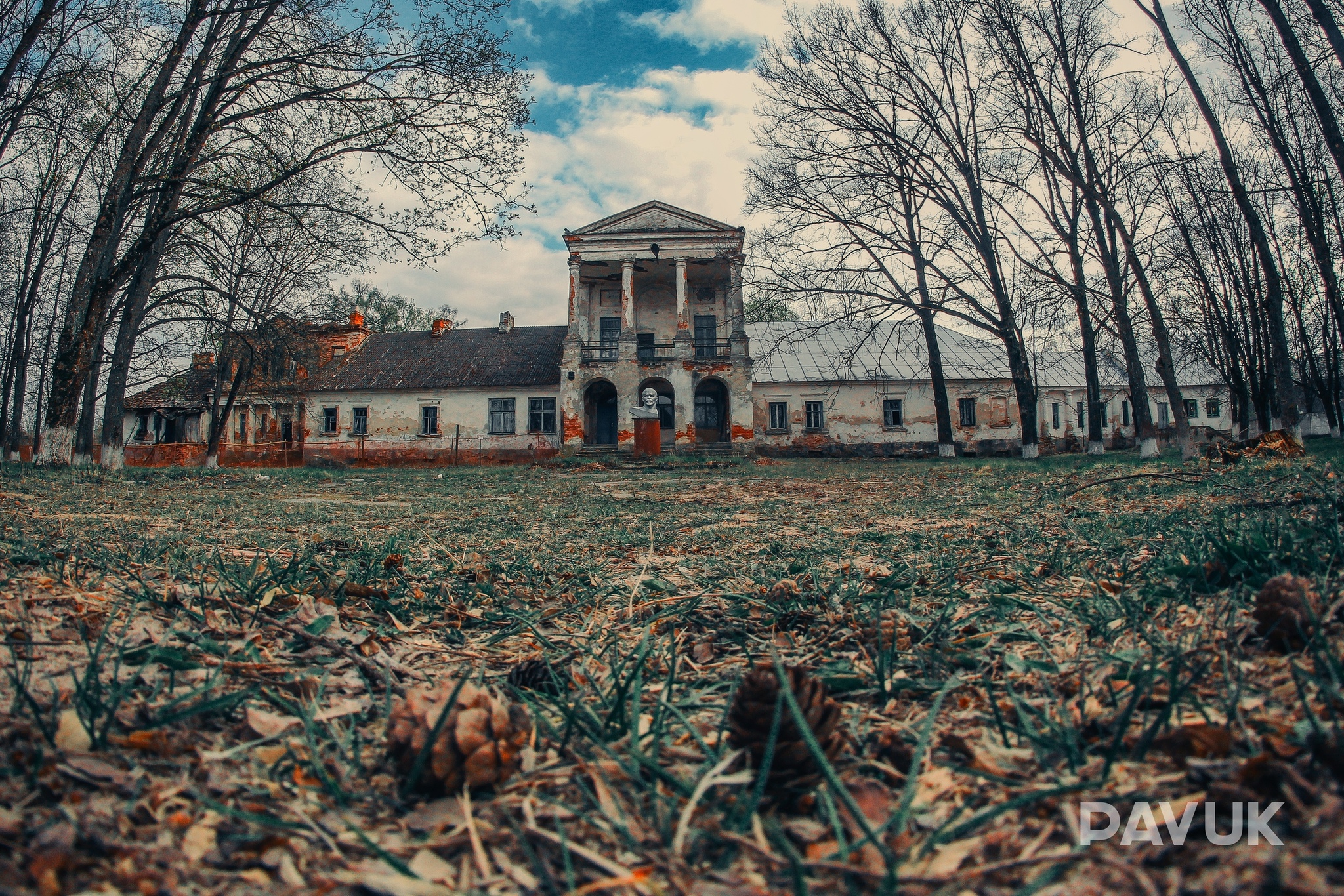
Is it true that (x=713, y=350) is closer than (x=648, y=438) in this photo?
No

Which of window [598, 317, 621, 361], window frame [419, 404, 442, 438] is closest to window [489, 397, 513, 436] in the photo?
window frame [419, 404, 442, 438]

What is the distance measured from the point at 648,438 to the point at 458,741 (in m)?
25.5

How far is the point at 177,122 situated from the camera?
11.8 m

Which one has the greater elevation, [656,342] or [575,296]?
[575,296]

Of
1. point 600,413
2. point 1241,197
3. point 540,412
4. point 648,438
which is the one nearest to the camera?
point 1241,197

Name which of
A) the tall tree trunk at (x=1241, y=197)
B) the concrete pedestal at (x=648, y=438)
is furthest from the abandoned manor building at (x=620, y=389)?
the tall tree trunk at (x=1241, y=197)

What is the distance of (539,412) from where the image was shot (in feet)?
99.2

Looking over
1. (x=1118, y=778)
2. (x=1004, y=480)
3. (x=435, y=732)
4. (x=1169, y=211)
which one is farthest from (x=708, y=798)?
(x=1169, y=211)

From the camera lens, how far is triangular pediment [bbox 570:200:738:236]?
2789 cm

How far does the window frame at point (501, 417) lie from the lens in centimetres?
3016

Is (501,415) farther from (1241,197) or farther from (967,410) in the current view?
(1241,197)

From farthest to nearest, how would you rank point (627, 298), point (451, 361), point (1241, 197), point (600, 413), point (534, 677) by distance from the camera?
point (600, 413) < point (451, 361) < point (627, 298) < point (1241, 197) < point (534, 677)

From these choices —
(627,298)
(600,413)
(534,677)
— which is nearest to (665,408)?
(600,413)

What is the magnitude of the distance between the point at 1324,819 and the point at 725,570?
2.21m
